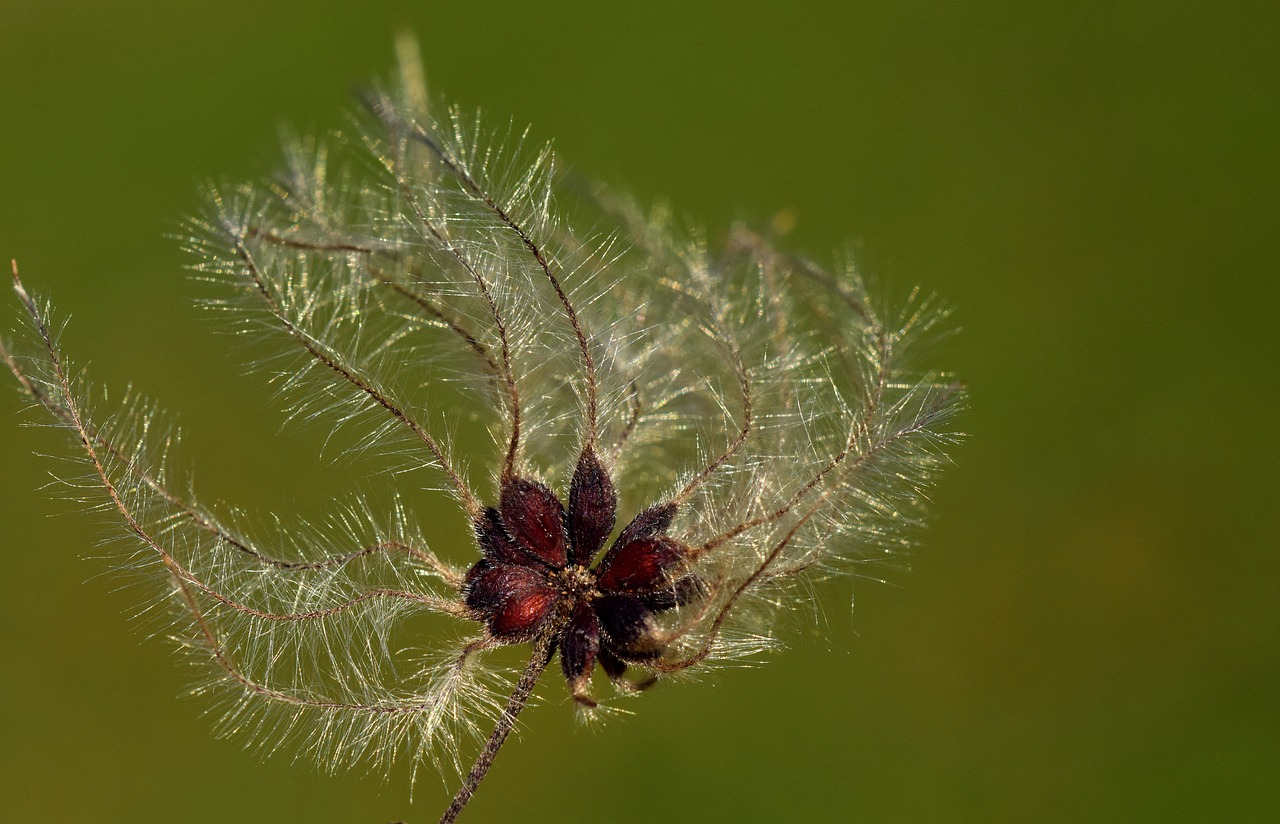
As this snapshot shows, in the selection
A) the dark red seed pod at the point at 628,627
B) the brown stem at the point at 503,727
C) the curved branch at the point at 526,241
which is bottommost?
the brown stem at the point at 503,727

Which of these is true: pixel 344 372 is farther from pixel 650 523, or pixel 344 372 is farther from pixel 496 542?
pixel 650 523

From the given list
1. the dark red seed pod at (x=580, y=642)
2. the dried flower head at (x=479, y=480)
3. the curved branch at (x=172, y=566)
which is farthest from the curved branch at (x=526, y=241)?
the curved branch at (x=172, y=566)

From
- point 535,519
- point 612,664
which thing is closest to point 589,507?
point 535,519

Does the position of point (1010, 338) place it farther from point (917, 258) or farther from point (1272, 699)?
point (1272, 699)

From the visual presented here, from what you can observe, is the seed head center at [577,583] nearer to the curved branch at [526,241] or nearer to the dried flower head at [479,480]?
the dried flower head at [479,480]

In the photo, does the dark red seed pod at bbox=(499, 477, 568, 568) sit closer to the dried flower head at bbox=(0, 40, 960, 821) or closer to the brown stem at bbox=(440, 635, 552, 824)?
the dried flower head at bbox=(0, 40, 960, 821)

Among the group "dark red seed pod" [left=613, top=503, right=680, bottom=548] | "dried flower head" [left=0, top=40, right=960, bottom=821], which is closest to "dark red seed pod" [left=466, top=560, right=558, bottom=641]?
"dried flower head" [left=0, top=40, right=960, bottom=821]

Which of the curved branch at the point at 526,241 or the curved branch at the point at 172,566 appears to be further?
the curved branch at the point at 526,241
